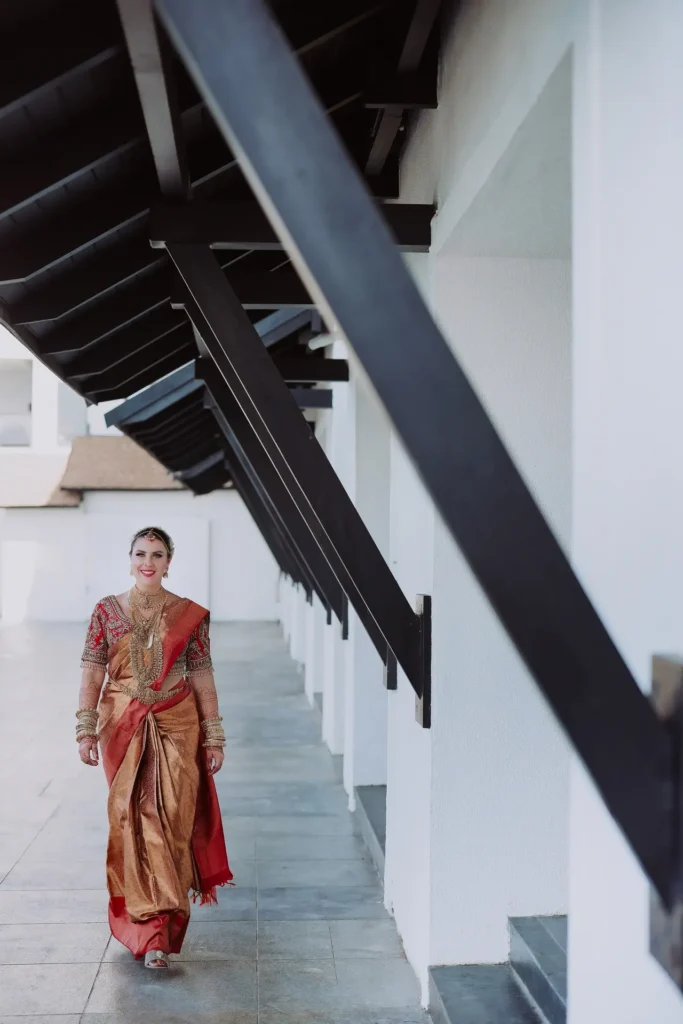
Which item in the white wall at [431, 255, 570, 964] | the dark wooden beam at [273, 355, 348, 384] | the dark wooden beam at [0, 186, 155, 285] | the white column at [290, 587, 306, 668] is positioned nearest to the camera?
Result: the white wall at [431, 255, 570, 964]

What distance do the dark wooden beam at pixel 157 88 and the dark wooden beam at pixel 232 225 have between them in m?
0.07

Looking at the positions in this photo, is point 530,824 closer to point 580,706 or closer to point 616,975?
point 616,975

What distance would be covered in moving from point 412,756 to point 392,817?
2.01ft

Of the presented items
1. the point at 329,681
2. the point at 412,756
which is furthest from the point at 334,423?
the point at 412,756

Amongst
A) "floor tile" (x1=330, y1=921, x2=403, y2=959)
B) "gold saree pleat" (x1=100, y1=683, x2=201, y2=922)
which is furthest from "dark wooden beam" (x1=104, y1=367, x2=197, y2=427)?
"floor tile" (x1=330, y1=921, x2=403, y2=959)

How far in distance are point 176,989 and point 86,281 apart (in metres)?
2.53

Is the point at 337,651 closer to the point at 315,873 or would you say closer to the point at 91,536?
the point at 315,873

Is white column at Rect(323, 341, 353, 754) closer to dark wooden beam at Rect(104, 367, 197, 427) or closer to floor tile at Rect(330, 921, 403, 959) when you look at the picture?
dark wooden beam at Rect(104, 367, 197, 427)

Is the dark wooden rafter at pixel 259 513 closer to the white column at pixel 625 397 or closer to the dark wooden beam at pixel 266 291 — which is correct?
the dark wooden beam at pixel 266 291

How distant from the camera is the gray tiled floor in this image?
3113mm

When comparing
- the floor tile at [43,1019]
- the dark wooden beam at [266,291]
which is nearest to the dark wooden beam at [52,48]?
the dark wooden beam at [266,291]

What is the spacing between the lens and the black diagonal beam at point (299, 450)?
272 cm

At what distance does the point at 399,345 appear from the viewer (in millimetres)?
1156

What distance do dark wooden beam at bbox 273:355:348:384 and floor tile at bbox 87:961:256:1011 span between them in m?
3.13
